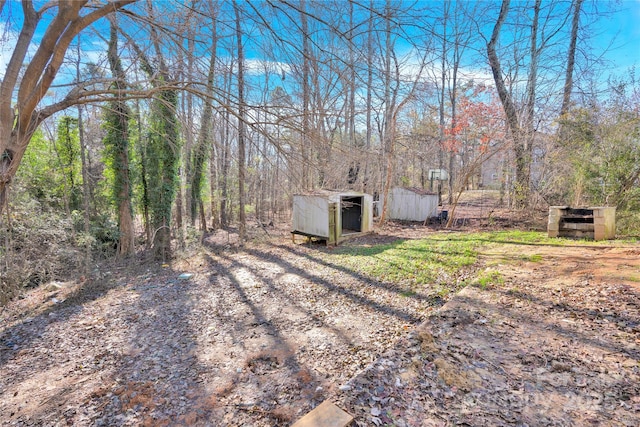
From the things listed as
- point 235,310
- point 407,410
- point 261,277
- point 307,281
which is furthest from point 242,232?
point 407,410

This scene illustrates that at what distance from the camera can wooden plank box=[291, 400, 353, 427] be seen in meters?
1.71

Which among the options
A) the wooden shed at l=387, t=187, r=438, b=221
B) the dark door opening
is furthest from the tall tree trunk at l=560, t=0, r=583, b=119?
the dark door opening

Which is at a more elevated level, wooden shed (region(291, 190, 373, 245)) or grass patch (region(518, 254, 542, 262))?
wooden shed (region(291, 190, 373, 245))

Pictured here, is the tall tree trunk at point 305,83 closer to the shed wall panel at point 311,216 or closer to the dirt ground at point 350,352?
the dirt ground at point 350,352

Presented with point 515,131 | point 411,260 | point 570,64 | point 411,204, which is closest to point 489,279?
Answer: point 411,260

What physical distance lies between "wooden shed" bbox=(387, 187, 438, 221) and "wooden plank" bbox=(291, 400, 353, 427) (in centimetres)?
1269

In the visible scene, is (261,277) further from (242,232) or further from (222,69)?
(242,232)

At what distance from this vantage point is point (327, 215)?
905 cm

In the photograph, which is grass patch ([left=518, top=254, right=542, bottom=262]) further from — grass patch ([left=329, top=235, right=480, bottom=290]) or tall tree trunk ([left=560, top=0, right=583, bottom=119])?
tall tree trunk ([left=560, top=0, right=583, bottom=119])

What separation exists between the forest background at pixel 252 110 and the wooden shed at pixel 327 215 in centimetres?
75

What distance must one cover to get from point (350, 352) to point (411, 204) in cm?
1206

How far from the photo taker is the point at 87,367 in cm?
302

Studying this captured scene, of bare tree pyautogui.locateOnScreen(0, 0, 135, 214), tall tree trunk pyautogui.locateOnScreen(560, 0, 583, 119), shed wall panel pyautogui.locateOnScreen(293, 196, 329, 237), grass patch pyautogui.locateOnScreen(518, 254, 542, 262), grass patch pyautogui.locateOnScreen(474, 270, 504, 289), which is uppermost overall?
tall tree trunk pyautogui.locateOnScreen(560, 0, 583, 119)

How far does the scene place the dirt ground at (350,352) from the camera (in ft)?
6.28
